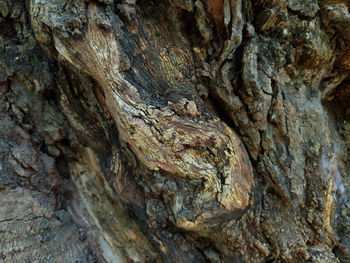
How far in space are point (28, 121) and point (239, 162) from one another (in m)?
1.84

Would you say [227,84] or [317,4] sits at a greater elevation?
[317,4]

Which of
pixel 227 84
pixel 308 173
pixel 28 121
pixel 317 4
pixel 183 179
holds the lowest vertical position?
pixel 28 121

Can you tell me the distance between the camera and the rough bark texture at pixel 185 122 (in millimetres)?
1562

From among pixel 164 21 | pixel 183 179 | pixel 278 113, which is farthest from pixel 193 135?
pixel 164 21

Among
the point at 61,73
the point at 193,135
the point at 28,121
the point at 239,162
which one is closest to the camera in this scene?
the point at 193,135

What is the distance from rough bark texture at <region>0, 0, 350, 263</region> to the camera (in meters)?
1.56

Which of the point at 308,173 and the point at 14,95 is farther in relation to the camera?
the point at 14,95

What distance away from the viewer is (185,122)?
1558 mm

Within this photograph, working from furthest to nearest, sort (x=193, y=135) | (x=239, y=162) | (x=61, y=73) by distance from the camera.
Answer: (x=61, y=73) → (x=239, y=162) → (x=193, y=135)

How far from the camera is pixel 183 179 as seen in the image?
5.53ft

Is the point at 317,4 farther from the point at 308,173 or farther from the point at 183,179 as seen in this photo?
the point at 183,179

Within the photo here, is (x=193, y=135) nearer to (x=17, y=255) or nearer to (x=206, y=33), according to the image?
(x=206, y=33)

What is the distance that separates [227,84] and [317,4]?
853 millimetres

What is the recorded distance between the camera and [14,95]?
2006mm
